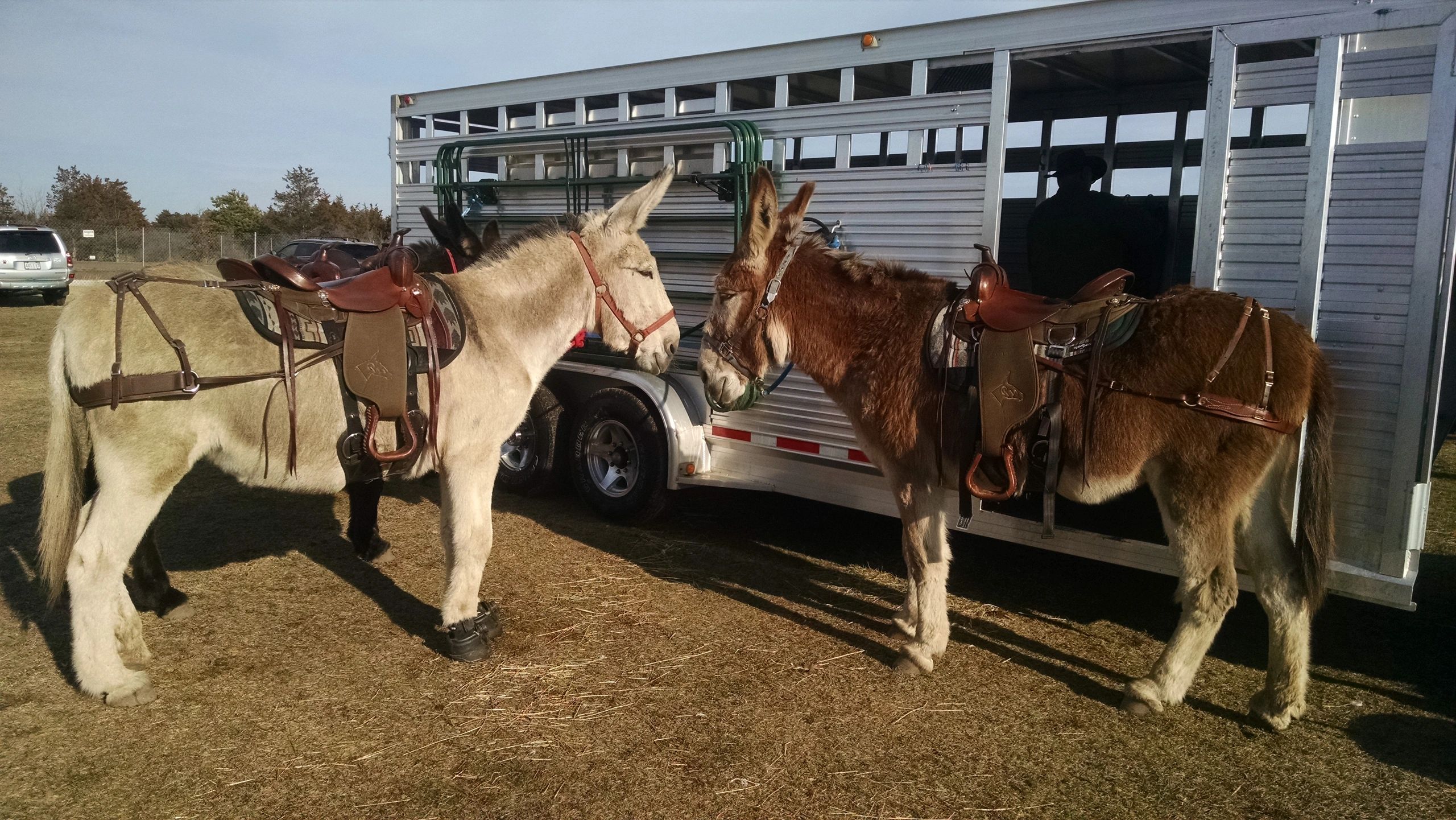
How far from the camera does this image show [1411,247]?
11.9ft

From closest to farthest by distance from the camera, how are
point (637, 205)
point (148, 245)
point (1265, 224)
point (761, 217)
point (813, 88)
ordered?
point (1265, 224) → point (761, 217) → point (637, 205) → point (813, 88) → point (148, 245)

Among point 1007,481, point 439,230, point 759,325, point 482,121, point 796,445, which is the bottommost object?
point 796,445

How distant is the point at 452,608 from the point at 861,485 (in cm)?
252

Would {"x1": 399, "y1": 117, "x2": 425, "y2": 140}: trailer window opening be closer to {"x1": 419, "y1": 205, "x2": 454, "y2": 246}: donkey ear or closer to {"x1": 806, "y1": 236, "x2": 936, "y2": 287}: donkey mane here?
{"x1": 419, "y1": 205, "x2": 454, "y2": 246}: donkey ear

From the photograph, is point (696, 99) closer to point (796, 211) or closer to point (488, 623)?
point (796, 211)

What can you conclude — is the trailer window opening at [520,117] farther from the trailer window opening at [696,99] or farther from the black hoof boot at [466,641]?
the black hoof boot at [466,641]

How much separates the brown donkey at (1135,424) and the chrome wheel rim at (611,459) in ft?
7.36

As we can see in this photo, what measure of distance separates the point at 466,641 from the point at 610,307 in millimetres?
1793

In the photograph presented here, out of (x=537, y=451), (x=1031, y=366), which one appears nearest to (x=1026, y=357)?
(x=1031, y=366)

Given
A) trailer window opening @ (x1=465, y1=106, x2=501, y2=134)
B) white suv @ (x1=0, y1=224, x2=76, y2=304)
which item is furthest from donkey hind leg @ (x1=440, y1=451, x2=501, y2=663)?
white suv @ (x1=0, y1=224, x2=76, y2=304)

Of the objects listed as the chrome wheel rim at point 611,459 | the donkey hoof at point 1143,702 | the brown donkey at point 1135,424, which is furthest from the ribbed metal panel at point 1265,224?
the chrome wheel rim at point 611,459

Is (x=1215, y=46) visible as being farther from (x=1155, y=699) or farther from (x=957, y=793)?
(x=957, y=793)

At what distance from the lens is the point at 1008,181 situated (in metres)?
7.29

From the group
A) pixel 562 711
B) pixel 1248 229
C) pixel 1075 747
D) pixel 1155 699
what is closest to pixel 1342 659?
pixel 1155 699
